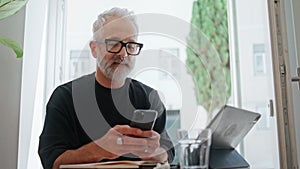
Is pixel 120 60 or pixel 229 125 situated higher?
pixel 120 60

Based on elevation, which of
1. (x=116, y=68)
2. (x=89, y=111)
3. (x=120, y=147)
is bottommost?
(x=120, y=147)

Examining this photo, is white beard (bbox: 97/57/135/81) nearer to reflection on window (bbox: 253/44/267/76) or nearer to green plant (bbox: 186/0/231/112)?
green plant (bbox: 186/0/231/112)

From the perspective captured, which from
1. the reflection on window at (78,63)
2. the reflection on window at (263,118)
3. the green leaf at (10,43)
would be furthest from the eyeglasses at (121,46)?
the reflection on window at (263,118)

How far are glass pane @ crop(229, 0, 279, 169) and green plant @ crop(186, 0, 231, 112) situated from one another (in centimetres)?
9

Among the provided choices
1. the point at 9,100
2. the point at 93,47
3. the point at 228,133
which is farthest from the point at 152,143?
the point at 9,100

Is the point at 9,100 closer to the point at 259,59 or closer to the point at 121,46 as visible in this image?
the point at 121,46

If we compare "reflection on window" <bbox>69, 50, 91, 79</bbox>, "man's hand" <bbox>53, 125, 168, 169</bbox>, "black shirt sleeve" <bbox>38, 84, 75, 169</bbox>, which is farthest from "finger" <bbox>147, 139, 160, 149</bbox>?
"reflection on window" <bbox>69, 50, 91, 79</bbox>

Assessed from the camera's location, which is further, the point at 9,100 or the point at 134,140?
the point at 9,100

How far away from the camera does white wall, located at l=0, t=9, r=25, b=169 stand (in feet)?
4.76

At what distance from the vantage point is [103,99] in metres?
1.48

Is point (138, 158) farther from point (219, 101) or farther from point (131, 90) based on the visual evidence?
point (219, 101)

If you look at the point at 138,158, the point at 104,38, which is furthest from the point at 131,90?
the point at 138,158

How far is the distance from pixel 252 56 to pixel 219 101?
385 millimetres

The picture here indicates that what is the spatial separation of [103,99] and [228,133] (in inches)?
24.4
